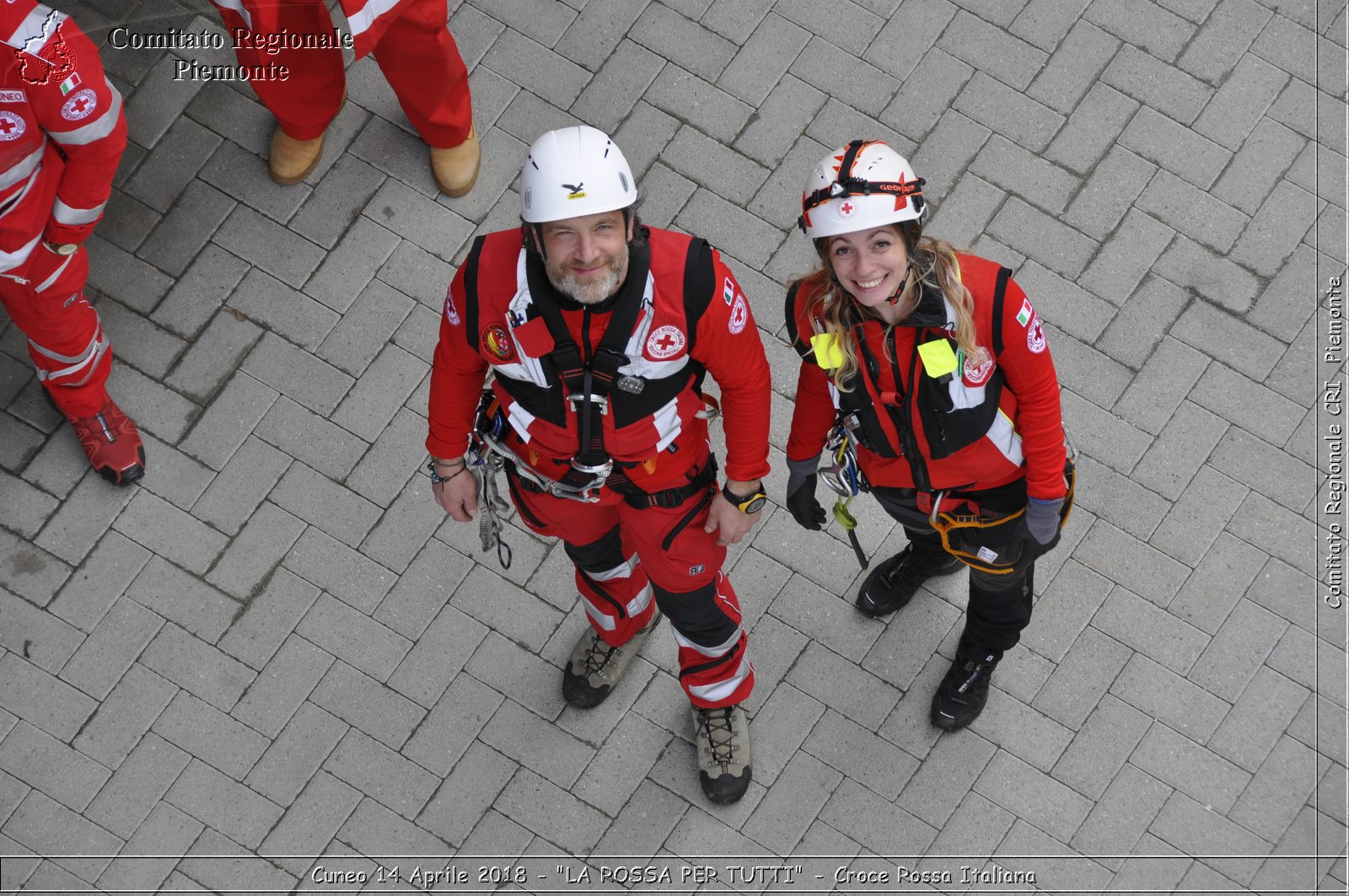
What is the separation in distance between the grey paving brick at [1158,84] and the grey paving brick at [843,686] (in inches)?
123

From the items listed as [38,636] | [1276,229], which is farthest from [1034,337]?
[38,636]

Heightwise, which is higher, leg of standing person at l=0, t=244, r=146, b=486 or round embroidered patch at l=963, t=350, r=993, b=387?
round embroidered patch at l=963, t=350, r=993, b=387

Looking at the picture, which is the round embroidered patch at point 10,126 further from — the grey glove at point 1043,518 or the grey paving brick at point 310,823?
the grey glove at point 1043,518

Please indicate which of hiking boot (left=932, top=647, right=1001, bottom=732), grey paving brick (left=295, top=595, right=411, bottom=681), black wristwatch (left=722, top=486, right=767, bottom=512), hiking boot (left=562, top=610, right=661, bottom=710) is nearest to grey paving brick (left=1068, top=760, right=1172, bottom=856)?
hiking boot (left=932, top=647, right=1001, bottom=732)

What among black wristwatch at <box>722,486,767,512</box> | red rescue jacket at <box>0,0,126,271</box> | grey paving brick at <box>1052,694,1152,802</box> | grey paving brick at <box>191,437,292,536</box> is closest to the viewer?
black wristwatch at <box>722,486,767,512</box>

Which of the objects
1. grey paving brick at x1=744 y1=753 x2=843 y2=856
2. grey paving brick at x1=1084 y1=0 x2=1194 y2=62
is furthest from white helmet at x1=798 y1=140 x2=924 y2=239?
grey paving brick at x1=1084 y1=0 x2=1194 y2=62

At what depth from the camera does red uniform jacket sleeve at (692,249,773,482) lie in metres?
3.82

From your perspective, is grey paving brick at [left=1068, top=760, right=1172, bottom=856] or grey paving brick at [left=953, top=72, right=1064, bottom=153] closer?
grey paving brick at [left=1068, top=760, right=1172, bottom=856]

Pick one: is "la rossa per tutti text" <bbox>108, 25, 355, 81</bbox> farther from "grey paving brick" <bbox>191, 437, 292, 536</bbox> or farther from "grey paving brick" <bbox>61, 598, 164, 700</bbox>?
"grey paving brick" <bbox>61, 598, 164, 700</bbox>

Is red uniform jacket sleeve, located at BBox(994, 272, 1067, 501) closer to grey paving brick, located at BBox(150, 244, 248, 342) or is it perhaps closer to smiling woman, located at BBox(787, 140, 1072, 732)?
smiling woman, located at BBox(787, 140, 1072, 732)

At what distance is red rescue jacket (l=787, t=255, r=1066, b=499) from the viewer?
Answer: 12.3 ft

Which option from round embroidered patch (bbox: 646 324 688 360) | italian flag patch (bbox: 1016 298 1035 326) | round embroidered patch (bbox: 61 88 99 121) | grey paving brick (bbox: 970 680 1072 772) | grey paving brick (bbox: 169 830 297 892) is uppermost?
italian flag patch (bbox: 1016 298 1035 326)

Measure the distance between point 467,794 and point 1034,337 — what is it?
3.06 m

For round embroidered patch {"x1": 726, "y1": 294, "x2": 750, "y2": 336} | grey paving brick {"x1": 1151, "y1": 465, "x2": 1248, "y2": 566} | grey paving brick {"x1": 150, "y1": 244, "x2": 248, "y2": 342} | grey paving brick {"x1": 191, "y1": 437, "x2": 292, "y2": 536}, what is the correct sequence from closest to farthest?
round embroidered patch {"x1": 726, "y1": 294, "x2": 750, "y2": 336} < grey paving brick {"x1": 1151, "y1": 465, "x2": 1248, "y2": 566} < grey paving brick {"x1": 191, "y1": 437, "x2": 292, "y2": 536} < grey paving brick {"x1": 150, "y1": 244, "x2": 248, "y2": 342}
